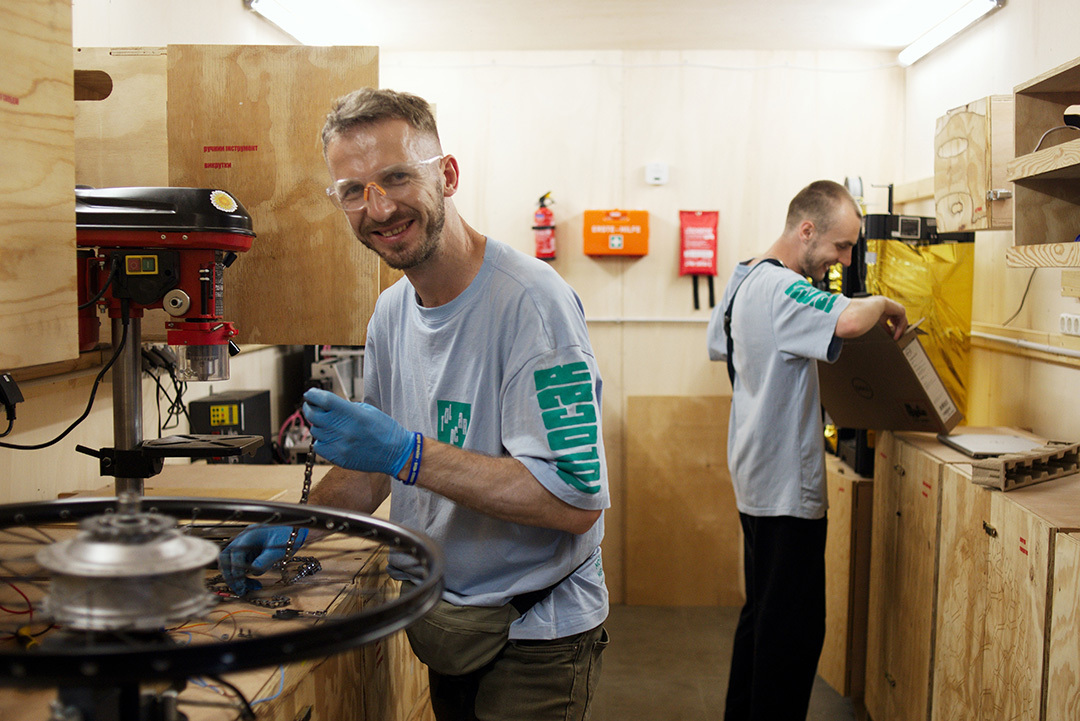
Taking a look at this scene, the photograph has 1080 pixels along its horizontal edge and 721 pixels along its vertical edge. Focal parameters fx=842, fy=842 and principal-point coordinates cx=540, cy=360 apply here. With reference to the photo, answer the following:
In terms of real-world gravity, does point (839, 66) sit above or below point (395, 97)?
above

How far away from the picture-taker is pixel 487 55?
4352 millimetres

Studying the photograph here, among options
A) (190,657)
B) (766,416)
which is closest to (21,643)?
(190,657)

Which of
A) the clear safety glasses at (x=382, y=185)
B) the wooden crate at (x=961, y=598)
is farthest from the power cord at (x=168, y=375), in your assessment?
the wooden crate at (x=961, y=598)

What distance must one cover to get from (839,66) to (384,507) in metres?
3.46

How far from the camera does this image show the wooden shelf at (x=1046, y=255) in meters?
1.82

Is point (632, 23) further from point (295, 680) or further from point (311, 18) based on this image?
point (295, 680)

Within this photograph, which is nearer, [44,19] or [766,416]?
[44,19]

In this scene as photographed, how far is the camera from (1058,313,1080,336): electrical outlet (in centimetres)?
254

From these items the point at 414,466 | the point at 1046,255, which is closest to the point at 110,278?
the point at 414,466

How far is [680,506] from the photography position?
4.34 meters

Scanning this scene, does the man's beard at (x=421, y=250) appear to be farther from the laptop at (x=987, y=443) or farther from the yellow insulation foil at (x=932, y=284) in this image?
the yellow insulation foil at (x=932, y=284)

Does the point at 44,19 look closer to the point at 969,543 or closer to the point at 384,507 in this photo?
the point at 384,507

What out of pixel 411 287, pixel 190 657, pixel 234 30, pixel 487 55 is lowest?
pixel 190 657

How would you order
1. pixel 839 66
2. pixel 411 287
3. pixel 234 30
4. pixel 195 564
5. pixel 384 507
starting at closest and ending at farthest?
pixel 195 564 → pixel 411 287 → pixel 384 507 → pixel 234 30 → pixel 839 66
